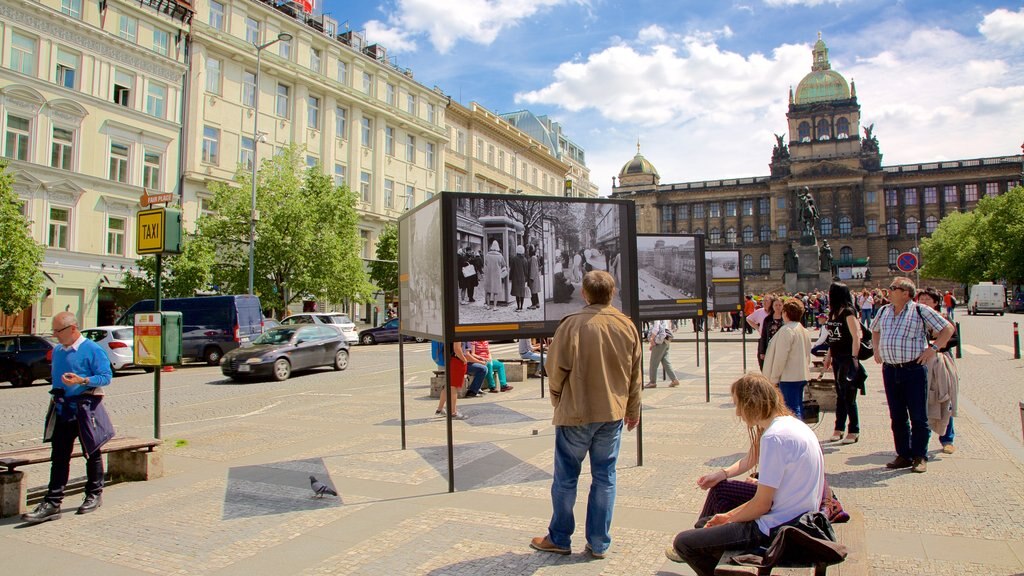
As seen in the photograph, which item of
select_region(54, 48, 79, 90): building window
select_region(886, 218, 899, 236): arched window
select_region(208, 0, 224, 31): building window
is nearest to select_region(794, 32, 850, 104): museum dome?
select_region(886, 218, 899, 236): arched window

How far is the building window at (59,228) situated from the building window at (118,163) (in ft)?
9.76

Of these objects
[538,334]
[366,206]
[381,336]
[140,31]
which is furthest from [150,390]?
[366,206]

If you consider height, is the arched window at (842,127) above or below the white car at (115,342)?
above

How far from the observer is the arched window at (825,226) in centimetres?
10338

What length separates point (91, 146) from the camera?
3191 cm

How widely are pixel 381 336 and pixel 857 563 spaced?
32845 mm

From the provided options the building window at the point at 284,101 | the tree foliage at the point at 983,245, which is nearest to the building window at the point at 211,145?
the building window at the point at 284,101

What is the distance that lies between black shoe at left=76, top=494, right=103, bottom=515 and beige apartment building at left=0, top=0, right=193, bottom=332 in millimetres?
27227

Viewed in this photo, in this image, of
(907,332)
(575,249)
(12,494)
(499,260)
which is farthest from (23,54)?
(907,332)

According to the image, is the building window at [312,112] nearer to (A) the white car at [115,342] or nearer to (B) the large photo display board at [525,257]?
(A) the white car at [115,342]

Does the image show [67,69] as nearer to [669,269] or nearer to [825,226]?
[669,269]

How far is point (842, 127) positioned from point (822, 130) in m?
2.92

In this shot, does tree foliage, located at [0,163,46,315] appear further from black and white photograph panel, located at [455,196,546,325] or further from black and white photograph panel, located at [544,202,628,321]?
black and white photograph panel, located at [544,202,628,321]

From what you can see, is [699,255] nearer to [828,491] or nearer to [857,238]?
[828,491]
